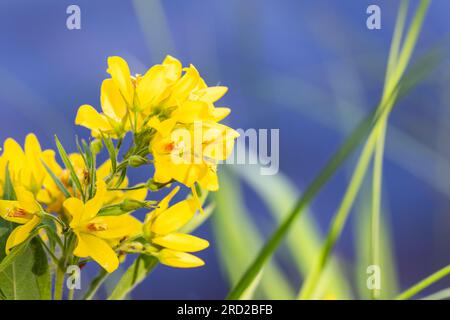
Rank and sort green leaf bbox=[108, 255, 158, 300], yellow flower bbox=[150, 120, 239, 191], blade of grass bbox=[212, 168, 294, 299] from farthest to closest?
1. blade of grass bbox=[212, 168, 294, 299]
2. green leaf bbox=[108, 255, 158, 300]
3. yellow flower bbox=[150, 120, 239, 191]

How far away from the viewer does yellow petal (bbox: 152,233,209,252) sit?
46cm

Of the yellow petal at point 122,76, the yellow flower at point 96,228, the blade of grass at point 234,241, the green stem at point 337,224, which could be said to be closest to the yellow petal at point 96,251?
the yellow flower at point 96,228

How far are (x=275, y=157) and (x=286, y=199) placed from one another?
276 mm

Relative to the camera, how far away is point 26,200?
44 centimetres

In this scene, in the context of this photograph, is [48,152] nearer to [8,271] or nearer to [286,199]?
[8,271]

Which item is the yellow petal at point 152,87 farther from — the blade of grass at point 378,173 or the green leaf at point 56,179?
the blade of grass at point 378,173

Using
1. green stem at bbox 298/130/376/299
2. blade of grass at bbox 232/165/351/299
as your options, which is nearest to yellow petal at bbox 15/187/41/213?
green stem at bbox 298/130/376/299

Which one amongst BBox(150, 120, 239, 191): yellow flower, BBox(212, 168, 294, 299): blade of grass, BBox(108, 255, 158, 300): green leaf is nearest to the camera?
BBox(150, 120, 239, 191): yellow flower

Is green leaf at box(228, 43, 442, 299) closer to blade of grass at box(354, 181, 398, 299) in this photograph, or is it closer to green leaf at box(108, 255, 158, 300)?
green leaf at box(108, 255, 158, 300)

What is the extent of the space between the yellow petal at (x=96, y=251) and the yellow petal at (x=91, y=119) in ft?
0.27

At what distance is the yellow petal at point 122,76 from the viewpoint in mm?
441

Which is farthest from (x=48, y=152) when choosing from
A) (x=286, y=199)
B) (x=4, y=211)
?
(x=286, y=199)

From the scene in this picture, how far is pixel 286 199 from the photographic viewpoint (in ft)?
2.84

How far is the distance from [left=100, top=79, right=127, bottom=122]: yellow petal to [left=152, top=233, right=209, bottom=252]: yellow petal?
10 cm
